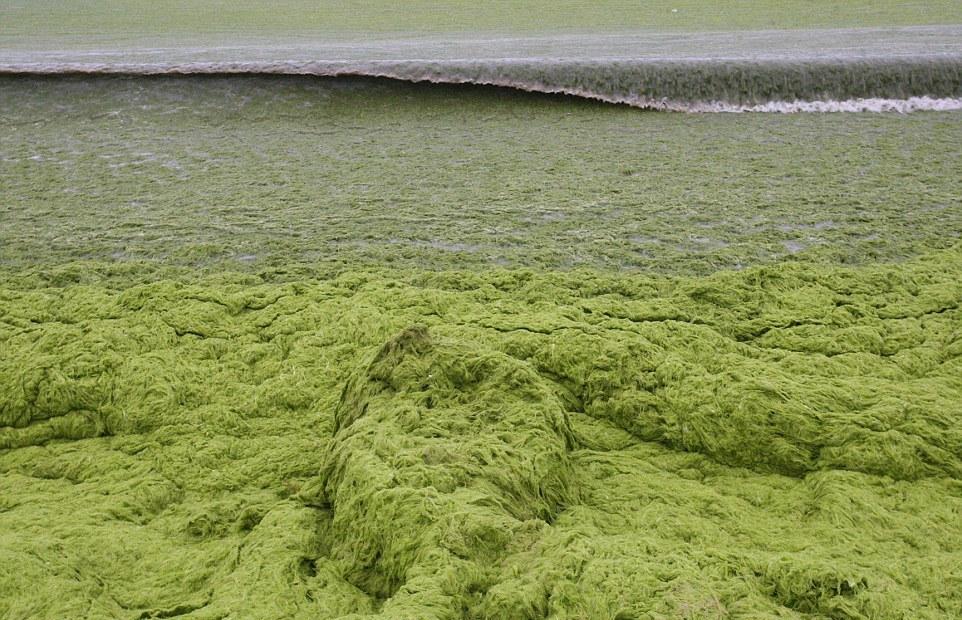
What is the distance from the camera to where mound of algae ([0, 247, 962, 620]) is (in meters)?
1.10

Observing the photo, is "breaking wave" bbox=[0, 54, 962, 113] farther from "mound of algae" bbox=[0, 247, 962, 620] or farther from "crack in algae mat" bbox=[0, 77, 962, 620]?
"mound of algae" bbox=[0, 247, 962, 620]

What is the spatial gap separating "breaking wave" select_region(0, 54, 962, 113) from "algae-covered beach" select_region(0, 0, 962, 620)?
0.06ft

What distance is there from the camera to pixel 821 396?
1591mm

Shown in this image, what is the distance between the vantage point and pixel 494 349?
1743 millimetres

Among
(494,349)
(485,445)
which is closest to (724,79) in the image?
(494,349)

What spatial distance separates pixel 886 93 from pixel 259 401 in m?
3.72

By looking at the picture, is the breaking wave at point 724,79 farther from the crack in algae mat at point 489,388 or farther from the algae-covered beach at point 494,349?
the crack in algae mat at point 489,388

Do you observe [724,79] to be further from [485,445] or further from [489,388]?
[485,445]

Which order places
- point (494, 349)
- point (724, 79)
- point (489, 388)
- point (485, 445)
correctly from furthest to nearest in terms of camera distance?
point (724, 79)
point (494, 349)
point (489, 388)
point (485, 445)

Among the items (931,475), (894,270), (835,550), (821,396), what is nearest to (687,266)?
(894,270)

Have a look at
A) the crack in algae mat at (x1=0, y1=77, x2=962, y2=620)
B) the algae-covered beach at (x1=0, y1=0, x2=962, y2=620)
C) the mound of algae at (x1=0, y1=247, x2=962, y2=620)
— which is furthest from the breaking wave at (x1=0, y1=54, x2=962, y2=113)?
the mound of algae at (x1=0, y1=247, x2=962, y2=620)

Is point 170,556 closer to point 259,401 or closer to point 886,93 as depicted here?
point 259,401

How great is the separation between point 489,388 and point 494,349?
0.26 m

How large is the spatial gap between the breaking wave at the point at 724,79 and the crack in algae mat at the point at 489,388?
74 centimetres
